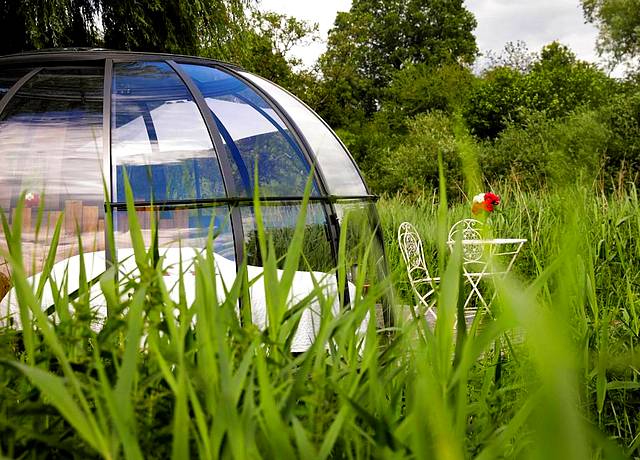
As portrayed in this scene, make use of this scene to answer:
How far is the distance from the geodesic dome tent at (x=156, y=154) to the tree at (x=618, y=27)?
2774 cm

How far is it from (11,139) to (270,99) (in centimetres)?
121

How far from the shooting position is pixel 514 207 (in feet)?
28.6

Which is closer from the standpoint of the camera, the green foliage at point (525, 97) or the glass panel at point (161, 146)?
the glass panel at point (161, 146)

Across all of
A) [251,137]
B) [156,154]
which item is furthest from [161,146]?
[251,137]

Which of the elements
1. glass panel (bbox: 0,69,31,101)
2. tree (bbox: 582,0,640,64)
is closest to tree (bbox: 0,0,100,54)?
glass panel (bbox: 0,69,31,101)

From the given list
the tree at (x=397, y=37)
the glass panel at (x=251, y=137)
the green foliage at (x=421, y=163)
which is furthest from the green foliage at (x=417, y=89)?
the glass panel at (x=251, y=137)

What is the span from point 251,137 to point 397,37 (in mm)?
39806

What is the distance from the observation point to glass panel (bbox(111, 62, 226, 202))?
2791 millimetres

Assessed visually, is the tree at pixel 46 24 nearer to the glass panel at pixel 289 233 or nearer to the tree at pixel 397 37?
the glass panel at pixel 289 233

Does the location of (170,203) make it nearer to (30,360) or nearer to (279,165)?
(279,165)

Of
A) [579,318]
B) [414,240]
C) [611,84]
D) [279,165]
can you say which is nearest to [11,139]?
[279,165]

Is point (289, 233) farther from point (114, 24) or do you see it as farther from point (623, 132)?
point (623, 132)

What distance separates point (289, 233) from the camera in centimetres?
295

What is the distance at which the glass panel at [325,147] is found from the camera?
3406 mm
